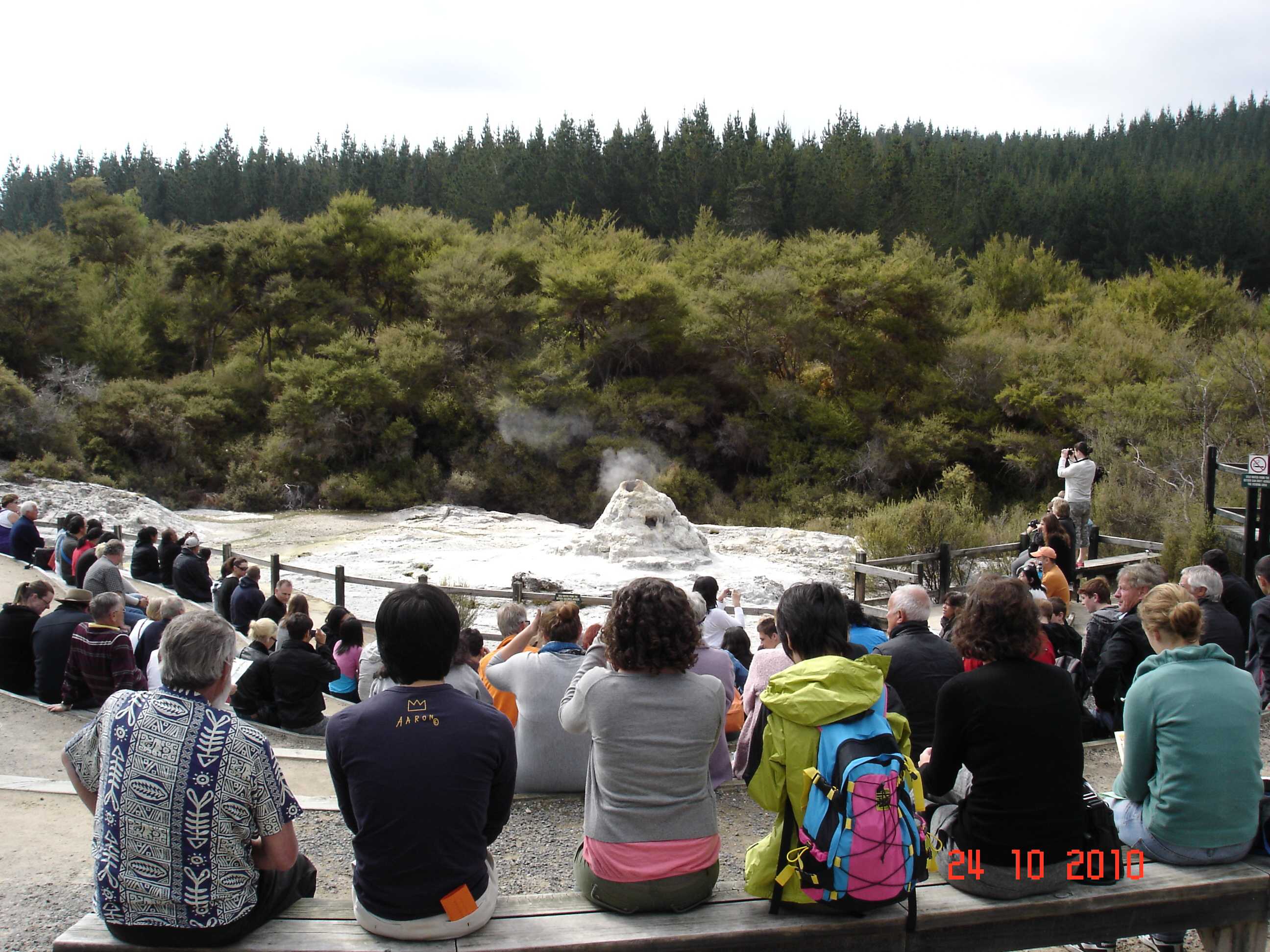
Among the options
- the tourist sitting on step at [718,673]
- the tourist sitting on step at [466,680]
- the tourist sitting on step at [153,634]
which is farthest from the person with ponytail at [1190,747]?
the tourist sitting on step at [153,634]

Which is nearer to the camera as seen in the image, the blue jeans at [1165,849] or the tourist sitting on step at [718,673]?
the blue jeans at [1165,849]

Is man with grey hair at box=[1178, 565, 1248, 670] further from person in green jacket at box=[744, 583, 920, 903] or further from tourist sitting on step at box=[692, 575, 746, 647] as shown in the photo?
person in green jacket at box=[744, 583, 920, 903]

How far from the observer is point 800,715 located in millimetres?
2592

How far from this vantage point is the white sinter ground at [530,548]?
13.4 m

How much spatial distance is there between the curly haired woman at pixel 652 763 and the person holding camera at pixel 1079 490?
901cm

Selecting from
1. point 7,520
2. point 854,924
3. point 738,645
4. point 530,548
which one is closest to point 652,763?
point 854,924

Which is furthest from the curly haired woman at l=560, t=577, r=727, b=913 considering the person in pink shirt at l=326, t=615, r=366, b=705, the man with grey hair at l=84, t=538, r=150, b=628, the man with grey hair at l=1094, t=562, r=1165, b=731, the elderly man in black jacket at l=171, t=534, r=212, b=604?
the elderly man in black jacket at l=171, t=534, r=212, b=604

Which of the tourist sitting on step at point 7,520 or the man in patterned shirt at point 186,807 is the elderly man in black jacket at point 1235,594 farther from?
the tourist sitting on step at point 7,520

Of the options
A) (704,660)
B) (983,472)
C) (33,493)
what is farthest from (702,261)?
(704,660)

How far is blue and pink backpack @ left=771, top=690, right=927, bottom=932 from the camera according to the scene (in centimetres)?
256

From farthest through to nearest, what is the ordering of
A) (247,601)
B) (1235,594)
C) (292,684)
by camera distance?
(247,601)
(1235,594)
(292,684)

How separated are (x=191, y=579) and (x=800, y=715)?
960 cm

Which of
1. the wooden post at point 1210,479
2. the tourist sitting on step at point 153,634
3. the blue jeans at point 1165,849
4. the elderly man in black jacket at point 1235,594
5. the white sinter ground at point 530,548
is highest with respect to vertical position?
the wooden post at point 1210,479
